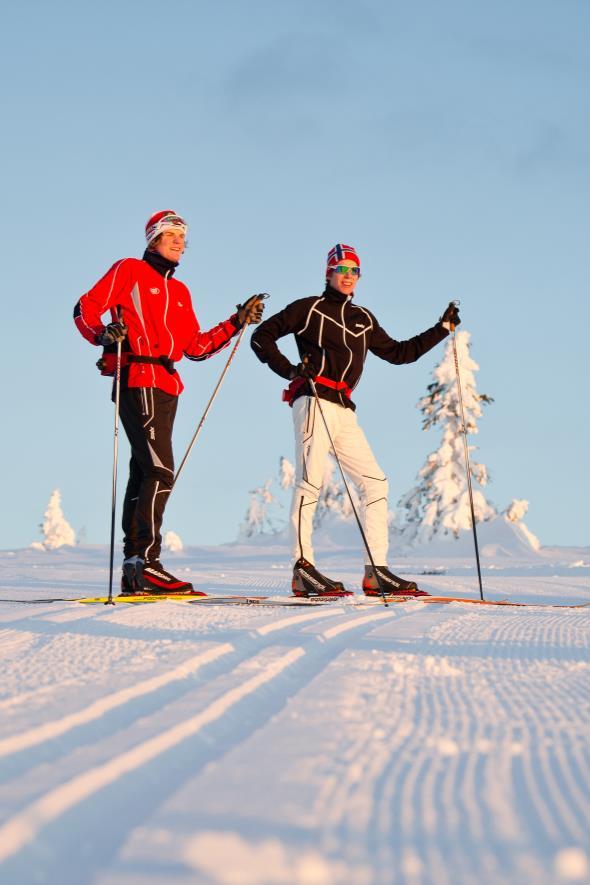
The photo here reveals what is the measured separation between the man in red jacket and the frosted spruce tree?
20471 mm

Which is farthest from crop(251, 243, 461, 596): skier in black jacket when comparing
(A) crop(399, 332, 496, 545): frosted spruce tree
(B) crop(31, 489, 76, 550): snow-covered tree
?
(B) crop(31, 489, 76, 550): snow-covered tree

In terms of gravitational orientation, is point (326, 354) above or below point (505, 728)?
above

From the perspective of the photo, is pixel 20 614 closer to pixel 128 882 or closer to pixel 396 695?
Answer: pixel 396 695

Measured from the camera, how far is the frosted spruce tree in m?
25.8

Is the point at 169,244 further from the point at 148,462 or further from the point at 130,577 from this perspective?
the point at 130,577

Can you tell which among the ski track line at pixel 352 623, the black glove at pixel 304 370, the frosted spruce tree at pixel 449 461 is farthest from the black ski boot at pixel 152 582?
the frosted spruce tree at pixel 449 461

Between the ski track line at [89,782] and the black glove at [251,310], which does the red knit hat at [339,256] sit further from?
the ski track line at [89,782]

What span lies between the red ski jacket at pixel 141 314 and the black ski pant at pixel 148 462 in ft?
0.36

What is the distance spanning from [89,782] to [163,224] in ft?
17.1

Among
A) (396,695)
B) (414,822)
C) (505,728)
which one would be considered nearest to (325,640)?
(396,695)

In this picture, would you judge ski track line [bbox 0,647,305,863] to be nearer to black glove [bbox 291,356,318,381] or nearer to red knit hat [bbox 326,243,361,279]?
black glove [bbox 291,356,318,381]

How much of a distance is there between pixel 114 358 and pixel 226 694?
13.8ft

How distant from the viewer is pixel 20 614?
3723 millimetres

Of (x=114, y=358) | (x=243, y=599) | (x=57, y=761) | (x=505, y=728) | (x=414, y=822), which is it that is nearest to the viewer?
(x=414, y=822)
